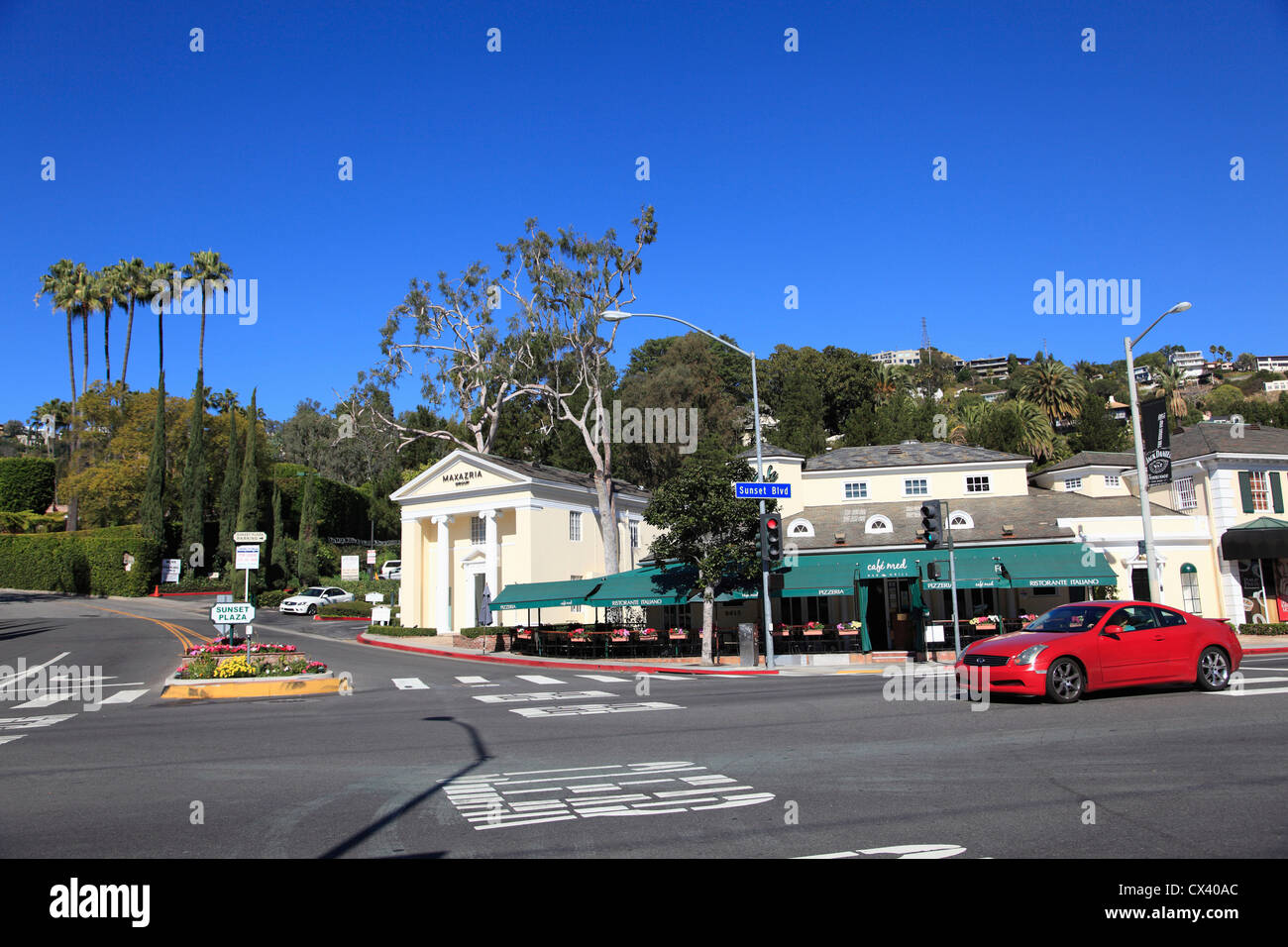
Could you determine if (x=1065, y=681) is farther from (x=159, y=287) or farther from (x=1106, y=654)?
(x=159, y=287)

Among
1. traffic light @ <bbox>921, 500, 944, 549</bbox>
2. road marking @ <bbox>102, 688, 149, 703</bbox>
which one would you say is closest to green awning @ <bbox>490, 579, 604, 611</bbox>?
traffic light @ <bbox>921, 500, 944, 549</bbox>

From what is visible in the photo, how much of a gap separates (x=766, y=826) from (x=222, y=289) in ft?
243

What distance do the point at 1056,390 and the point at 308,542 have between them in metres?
58.1

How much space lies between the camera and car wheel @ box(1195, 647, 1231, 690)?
12875mm

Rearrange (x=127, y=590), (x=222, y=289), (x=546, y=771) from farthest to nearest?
(x=222, y=289), (x=127, y=590), (x=546, y=771)

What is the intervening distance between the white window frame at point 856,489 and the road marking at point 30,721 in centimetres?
3098

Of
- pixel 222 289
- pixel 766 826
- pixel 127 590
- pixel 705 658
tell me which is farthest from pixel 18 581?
pixel 766 826

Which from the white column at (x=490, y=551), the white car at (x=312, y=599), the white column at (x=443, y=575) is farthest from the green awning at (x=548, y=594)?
the white car at (x=312, y=599)

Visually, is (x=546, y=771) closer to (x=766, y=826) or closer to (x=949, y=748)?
(x=766, y=826)

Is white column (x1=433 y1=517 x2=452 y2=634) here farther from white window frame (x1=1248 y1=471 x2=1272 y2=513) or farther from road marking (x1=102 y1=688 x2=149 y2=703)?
white window frame (x1=1248 y1=471 x2=1272 y2=513)

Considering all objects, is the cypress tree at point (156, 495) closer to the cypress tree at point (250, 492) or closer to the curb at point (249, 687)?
the cypress tree at point (250, 492)

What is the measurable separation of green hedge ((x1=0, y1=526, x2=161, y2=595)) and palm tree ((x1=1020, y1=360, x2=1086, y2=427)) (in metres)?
67.1

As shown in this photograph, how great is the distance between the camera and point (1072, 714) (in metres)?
11.3

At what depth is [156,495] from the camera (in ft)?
192
